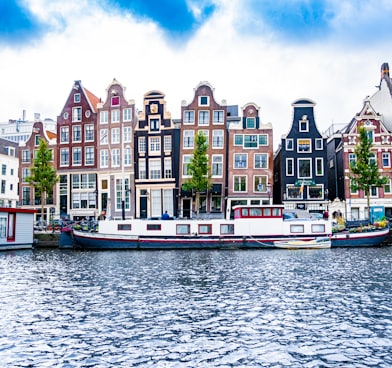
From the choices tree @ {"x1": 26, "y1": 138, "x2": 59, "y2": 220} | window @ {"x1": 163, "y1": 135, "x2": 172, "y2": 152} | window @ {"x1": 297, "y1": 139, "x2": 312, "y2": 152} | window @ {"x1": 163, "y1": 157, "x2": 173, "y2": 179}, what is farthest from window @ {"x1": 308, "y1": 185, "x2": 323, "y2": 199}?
tree @ {"x1": 26, "y1": 138, "x2": 59, "y2": 220}

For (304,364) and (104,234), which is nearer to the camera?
(304,364)

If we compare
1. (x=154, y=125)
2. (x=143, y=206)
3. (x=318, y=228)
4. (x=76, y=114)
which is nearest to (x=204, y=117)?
(x=154, y=125)

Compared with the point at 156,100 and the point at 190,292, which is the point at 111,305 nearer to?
the point at 190,292

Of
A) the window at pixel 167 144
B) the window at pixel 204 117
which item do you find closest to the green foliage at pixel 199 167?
the window at pixel 204 117

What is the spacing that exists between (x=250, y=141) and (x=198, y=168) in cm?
998

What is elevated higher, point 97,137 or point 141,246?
point 97,137

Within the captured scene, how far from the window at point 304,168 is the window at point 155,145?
65.0 feet

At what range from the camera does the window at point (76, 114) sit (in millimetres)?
70688

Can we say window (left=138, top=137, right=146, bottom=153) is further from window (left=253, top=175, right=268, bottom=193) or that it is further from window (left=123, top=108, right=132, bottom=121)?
window (left=253, top=175, right=268, bottom=193)

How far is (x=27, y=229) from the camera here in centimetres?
4950

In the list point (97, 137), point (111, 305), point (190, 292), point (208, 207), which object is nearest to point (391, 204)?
point (208, 207)

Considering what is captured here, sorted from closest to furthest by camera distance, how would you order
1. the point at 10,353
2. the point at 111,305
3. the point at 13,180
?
the point at 10,353 < the point at 111,305 < the point at 13,180

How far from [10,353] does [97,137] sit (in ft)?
192

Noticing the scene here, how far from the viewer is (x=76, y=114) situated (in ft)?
233
